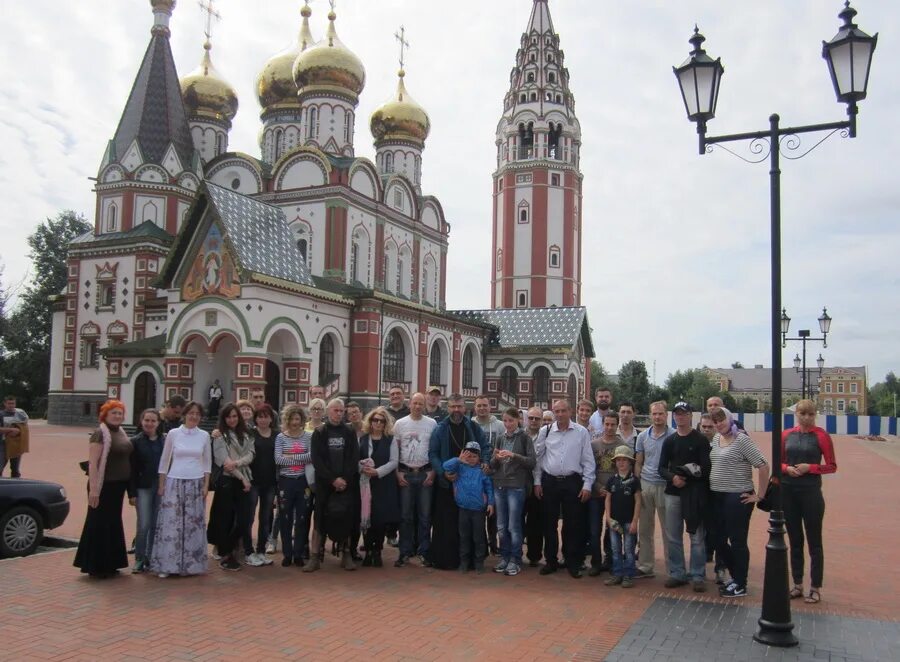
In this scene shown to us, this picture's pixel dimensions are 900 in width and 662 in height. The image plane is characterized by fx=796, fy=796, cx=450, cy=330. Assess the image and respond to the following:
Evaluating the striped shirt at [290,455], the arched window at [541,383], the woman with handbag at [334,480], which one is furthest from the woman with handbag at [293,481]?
the arched window at [541,383]

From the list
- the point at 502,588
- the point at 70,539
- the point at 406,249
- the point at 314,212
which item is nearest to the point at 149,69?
the point at 314,212

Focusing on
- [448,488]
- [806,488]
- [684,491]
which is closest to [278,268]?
[448,488]

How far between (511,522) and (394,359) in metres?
20.6

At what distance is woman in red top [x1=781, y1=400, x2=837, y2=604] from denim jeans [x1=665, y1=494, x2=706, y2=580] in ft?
2.68

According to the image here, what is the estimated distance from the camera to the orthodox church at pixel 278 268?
22969mm

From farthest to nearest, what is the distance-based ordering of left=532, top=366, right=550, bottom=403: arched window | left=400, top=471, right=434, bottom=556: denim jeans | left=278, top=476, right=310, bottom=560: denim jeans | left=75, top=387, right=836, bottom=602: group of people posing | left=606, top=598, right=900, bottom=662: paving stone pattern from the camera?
left=532, top=366, right=550, bottom=403: arched window → left=400, top=471, right=434, bottom=556: denim jeans → left=278, top=476, right=310, bottom=560: denim jeans → left=75, top=387, right=836, bottom=602: group of people posing → left=606, top=598, right=900, bottom=662: paving stone pattern

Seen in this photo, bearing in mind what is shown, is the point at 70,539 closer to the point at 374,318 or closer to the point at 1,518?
the point at 1,518

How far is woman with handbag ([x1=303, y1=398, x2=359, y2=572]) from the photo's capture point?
327 inches

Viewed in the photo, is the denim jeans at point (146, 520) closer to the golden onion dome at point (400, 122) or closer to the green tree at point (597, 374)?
the golden onion dome at point (400, 122)

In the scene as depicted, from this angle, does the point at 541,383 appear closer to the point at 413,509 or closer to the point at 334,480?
the point at 413,509

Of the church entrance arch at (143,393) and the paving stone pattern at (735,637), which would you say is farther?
the church entrance arch at (143,393)

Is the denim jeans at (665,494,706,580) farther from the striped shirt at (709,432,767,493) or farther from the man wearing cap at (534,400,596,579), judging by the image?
the man wearing cap at (534,400,596,579)

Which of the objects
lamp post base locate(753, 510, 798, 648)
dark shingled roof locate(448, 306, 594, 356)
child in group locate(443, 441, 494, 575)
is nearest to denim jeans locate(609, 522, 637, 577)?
child in group locate(443, 441, 494, 575)

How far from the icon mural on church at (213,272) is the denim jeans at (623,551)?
16247mm
